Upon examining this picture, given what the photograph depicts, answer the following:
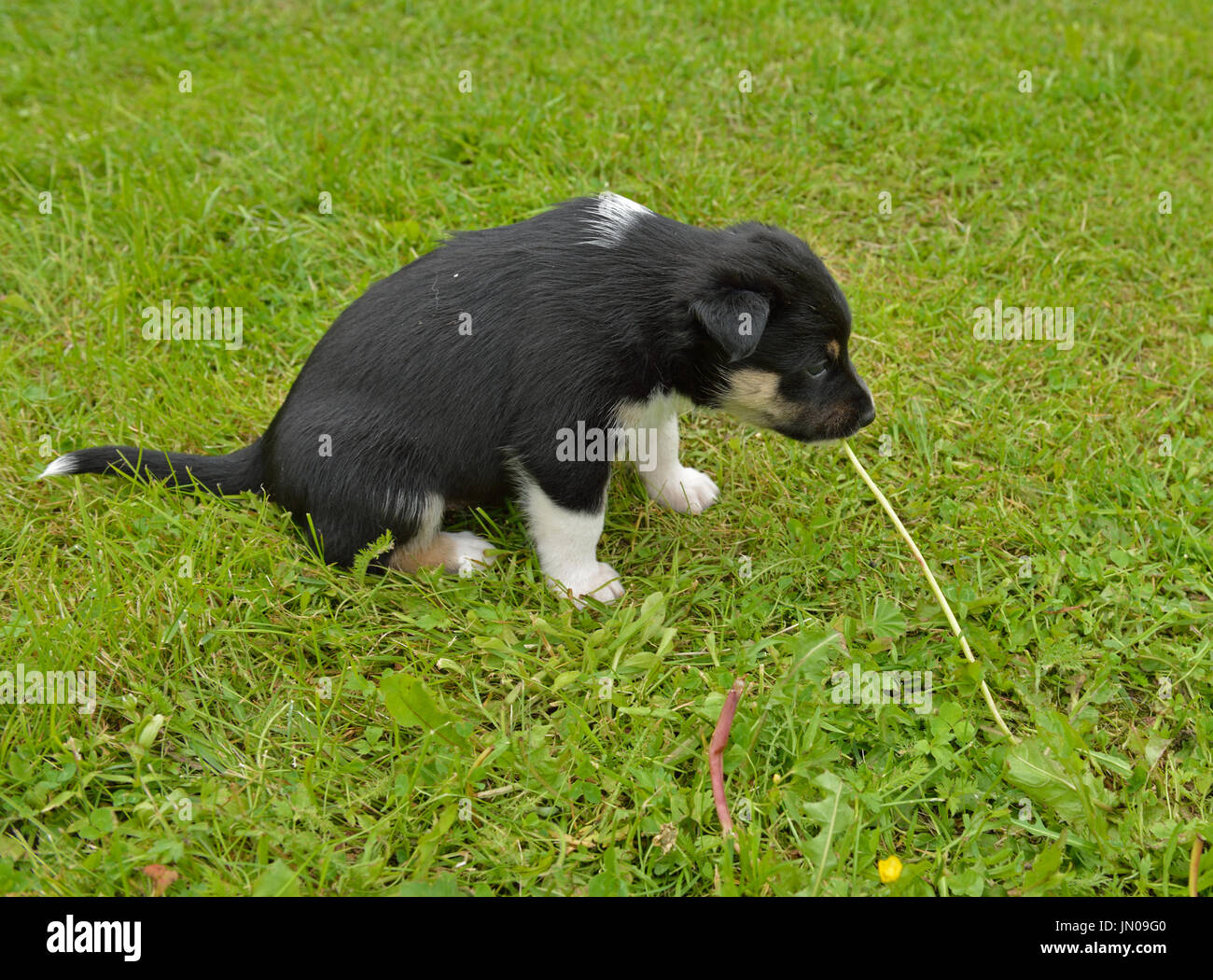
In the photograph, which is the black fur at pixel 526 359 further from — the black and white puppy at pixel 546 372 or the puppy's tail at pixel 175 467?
the puppy's tail at pixel 175 467

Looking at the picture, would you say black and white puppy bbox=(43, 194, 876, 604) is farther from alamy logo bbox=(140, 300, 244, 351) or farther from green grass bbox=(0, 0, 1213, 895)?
alamy logo bbox=(140, 300, 244, 351)

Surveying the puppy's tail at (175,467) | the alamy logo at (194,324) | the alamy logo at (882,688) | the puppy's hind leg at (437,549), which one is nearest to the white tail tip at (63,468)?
the puppy's tail at (175,467)

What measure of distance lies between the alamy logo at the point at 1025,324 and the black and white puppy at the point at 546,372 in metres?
1.58

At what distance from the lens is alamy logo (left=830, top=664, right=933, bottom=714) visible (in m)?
3.13

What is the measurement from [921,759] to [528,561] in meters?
1.54

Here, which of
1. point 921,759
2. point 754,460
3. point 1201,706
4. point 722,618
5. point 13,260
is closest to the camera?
point 921,759

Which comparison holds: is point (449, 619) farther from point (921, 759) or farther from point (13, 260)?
point (13, 260)

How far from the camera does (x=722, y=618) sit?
354 centimetres

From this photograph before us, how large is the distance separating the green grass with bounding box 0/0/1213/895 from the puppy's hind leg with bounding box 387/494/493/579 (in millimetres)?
85

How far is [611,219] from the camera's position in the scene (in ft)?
11.2

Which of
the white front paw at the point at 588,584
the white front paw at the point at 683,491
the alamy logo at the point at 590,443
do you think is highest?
the alamy logo at the point at 590,443

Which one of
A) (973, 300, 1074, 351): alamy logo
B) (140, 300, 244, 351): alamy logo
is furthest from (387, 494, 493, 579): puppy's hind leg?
(973, 300, 1074, 351): alamy logo

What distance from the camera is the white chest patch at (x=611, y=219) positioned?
3.36 meters
